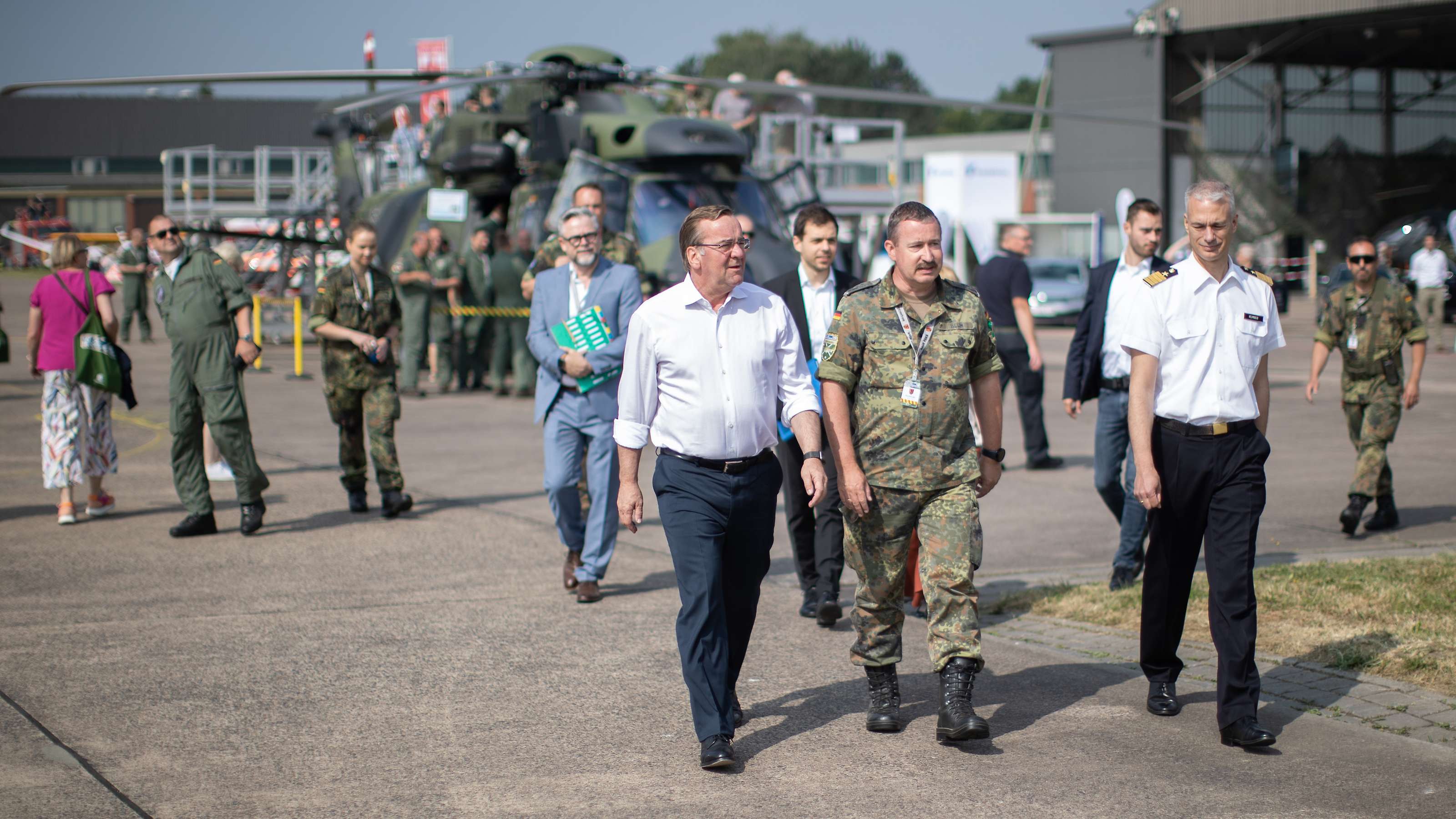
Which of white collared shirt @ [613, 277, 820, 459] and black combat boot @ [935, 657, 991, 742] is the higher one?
white collared shirt @ [613, 277, 820, 459]

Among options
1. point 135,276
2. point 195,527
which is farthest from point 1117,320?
point 135,276

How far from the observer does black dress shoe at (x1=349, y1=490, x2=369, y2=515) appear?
29.5ft

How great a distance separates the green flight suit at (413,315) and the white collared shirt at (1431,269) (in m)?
15.4

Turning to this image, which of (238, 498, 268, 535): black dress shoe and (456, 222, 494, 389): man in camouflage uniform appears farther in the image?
(456, 222, 494, 389): man in camouflage uniform

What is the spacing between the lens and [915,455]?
456cm

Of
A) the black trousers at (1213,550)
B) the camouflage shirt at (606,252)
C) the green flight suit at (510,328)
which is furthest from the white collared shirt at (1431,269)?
the black trousers at (1213,550)

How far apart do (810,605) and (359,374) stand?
12.7 feet

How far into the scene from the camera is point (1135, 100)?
129 feet

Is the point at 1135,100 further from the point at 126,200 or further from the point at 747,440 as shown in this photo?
the point at 126,200

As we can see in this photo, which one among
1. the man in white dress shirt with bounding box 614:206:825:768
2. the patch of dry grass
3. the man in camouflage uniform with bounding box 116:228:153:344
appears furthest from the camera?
the man in camouflage uniform with bounding box 116:228:153:344

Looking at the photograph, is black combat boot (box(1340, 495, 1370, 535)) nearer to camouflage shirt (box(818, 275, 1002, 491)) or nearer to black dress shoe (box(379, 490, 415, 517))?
camouflage shirt (box(818, 275, 1002, 491))

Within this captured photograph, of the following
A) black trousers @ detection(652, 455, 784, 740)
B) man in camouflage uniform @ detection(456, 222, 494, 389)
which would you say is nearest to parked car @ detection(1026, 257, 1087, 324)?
man in camouflage uniform @ detection(456, 222, 494, 389)

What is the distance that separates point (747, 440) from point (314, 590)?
3.30 m

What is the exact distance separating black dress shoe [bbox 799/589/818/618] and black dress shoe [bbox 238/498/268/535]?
369 cm
